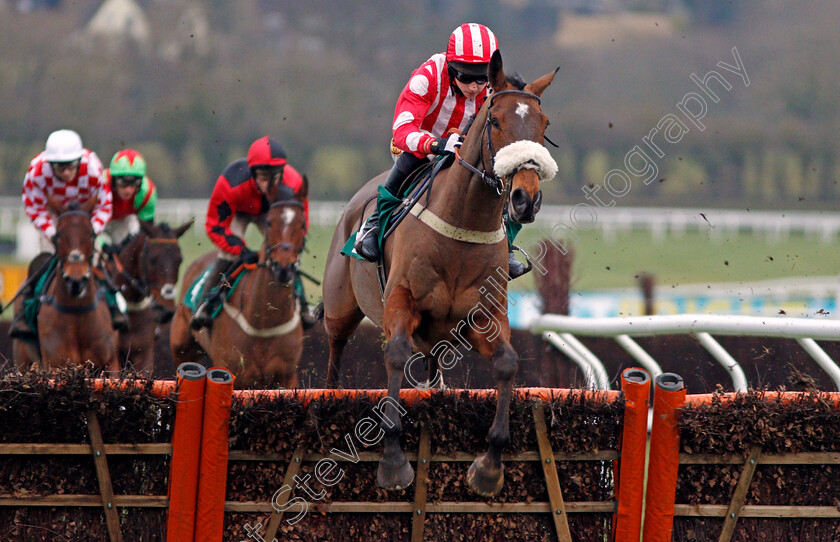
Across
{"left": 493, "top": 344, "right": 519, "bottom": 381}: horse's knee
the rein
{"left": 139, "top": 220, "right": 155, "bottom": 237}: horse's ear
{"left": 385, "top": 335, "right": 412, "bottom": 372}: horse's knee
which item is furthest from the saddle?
{"left": 139, "top": 220, "right": 155, "bottom": 237}: horse's ear

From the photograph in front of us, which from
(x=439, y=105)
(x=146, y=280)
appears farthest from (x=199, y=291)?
(x=439, y=105)

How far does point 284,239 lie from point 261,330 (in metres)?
0.63

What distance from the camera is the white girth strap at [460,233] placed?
4.07 metres

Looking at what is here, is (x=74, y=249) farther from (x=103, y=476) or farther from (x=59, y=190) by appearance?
(x=103, y=476)

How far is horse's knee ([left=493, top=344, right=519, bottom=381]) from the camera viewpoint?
148 inches

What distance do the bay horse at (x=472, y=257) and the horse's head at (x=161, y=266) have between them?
12.9 ft

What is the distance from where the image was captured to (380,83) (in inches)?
1559

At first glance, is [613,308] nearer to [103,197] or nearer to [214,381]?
[103,197]

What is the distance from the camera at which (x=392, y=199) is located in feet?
15.1

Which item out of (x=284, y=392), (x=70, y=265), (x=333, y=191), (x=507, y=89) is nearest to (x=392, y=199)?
(x=507, y=89)

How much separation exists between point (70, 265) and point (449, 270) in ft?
11.5

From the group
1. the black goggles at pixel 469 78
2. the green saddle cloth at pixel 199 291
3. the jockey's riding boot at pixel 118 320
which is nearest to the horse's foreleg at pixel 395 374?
the black goggles at pixel 469 78

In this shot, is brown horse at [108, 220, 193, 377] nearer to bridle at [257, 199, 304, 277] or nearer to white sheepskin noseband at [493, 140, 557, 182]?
bridle at [257, 199, 304, 277]

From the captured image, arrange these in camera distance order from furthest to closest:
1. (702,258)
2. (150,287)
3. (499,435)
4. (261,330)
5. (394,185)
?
(702,258), (150,287), (261,330), (394,185), (499,435)
